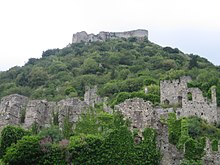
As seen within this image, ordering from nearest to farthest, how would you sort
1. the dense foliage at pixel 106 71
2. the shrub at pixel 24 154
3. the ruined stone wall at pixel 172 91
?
the shrub at pixel 24 154, the ruined stone wall at pixel 172 91, the dense foliage at pixel 106 71

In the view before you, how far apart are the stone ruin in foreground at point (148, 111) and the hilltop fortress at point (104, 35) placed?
61720 millimetres

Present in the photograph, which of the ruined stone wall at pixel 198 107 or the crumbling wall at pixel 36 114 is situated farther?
the ruined stone wall at pixel 198 107

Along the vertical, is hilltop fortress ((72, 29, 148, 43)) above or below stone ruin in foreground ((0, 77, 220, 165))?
above

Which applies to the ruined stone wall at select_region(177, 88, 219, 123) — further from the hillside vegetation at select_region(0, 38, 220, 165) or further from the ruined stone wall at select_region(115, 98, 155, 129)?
the ruined stone wall at select_region(115, 98, 155, 129)

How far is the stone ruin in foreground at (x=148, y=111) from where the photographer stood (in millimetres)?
30875

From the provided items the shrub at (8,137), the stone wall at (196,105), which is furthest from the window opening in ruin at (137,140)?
the stone wall at (196,105)

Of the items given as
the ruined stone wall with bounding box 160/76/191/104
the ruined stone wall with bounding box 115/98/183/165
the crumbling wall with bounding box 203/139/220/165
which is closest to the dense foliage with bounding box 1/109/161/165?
the ruined stone wall with bounding box 115/98/183/165

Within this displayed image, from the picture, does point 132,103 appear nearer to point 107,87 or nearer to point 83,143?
point 83,143

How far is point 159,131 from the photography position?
30.7 m

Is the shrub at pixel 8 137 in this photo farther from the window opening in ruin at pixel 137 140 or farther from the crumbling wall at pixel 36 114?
the crumbling wall at pixel 36 114

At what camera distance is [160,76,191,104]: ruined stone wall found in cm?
5625

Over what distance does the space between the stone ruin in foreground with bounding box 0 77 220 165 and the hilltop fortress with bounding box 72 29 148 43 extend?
61720mm

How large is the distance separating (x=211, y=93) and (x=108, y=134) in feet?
95.6

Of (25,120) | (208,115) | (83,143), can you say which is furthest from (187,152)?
(208,115)
